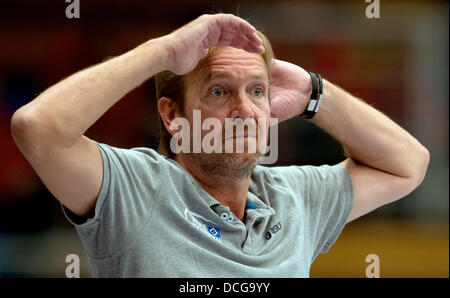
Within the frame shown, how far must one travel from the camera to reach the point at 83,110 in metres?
1.13

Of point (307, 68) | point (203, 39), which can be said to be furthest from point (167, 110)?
point (307, 68)

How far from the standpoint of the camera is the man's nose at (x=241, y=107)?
1.42 meters

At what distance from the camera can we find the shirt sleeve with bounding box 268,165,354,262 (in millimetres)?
1645

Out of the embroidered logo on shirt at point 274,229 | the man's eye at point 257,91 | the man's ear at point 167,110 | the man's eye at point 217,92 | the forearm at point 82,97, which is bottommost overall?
the embroidered logo on shirt at point 274,229

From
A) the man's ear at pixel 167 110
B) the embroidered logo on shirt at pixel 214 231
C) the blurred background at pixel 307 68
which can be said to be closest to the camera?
the embroidered logo on shirt at pixel 214 231

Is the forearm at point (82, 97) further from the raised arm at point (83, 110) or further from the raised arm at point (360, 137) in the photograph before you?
the raised arm at point (360, 137)

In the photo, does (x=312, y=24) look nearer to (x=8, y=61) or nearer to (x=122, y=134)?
(x=122, y=134)

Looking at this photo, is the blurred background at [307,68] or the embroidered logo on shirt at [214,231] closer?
the embroidered logo on shirt at [214,231]

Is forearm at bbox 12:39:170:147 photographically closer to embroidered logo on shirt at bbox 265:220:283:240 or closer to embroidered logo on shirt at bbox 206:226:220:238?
embroidered logo on shirt at bbox 206:226:220:238

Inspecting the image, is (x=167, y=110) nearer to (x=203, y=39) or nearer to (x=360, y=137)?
(x=203, y=39)

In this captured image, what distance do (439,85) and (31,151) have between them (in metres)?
3.02

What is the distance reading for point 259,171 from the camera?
5.47ft

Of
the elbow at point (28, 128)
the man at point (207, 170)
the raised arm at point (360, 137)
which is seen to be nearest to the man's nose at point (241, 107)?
the man at point (207, 170)

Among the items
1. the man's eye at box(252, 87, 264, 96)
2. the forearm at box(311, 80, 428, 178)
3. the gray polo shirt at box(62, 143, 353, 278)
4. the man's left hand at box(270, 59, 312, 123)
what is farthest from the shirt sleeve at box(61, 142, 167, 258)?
the forearm at box(311, 80, 428, 178)
